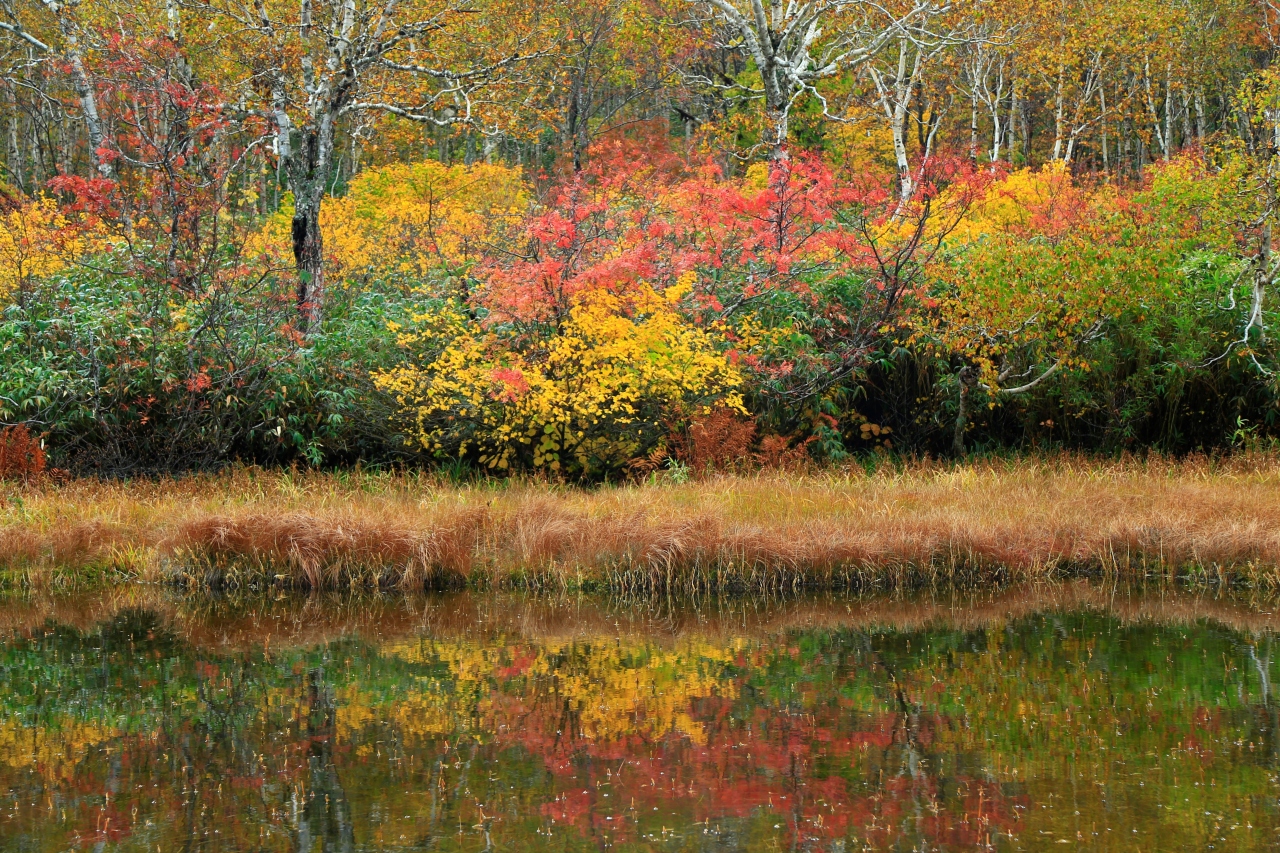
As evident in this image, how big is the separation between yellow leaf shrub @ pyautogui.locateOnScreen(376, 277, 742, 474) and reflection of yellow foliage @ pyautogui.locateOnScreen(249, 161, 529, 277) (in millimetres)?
1954

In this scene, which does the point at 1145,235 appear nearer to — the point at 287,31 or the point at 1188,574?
the point at 1188,574

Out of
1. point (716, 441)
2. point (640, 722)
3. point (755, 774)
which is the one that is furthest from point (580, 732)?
point (716, 441)

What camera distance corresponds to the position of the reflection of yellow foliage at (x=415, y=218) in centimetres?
1662

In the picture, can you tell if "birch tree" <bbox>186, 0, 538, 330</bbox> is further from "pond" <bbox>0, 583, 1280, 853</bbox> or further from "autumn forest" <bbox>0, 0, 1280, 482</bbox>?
"pond" <bbox>0, 583, 1280, 853</bbox>

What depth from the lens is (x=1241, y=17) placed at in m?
32.9

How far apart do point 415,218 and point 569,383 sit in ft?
34.0

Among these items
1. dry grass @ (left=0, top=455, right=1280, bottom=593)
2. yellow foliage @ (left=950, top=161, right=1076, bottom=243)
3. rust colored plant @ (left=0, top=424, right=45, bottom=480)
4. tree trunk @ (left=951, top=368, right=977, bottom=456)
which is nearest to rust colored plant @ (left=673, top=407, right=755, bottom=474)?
dry grass @ (left=0, top=455, right=1280, bottom=593)

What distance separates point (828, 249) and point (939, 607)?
6373mm

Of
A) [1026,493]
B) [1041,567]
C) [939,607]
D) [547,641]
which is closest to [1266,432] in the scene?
[1026,493]

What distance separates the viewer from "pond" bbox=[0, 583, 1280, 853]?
18.4 ft

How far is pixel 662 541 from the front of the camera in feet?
35.4

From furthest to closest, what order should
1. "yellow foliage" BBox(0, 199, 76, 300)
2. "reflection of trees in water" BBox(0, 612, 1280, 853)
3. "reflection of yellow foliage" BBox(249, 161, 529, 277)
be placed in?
"reflection of yellow foliage" BBox(249, 161, 529, 277), "yellow foliage" BBox(0, 199, 76, 300), "reflection of trees in water" BBox(0, 612, 1280, 853)

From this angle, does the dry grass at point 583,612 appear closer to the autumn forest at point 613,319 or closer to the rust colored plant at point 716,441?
the autumn forest at point 613,319

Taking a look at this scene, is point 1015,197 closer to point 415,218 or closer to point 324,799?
point 415,218
